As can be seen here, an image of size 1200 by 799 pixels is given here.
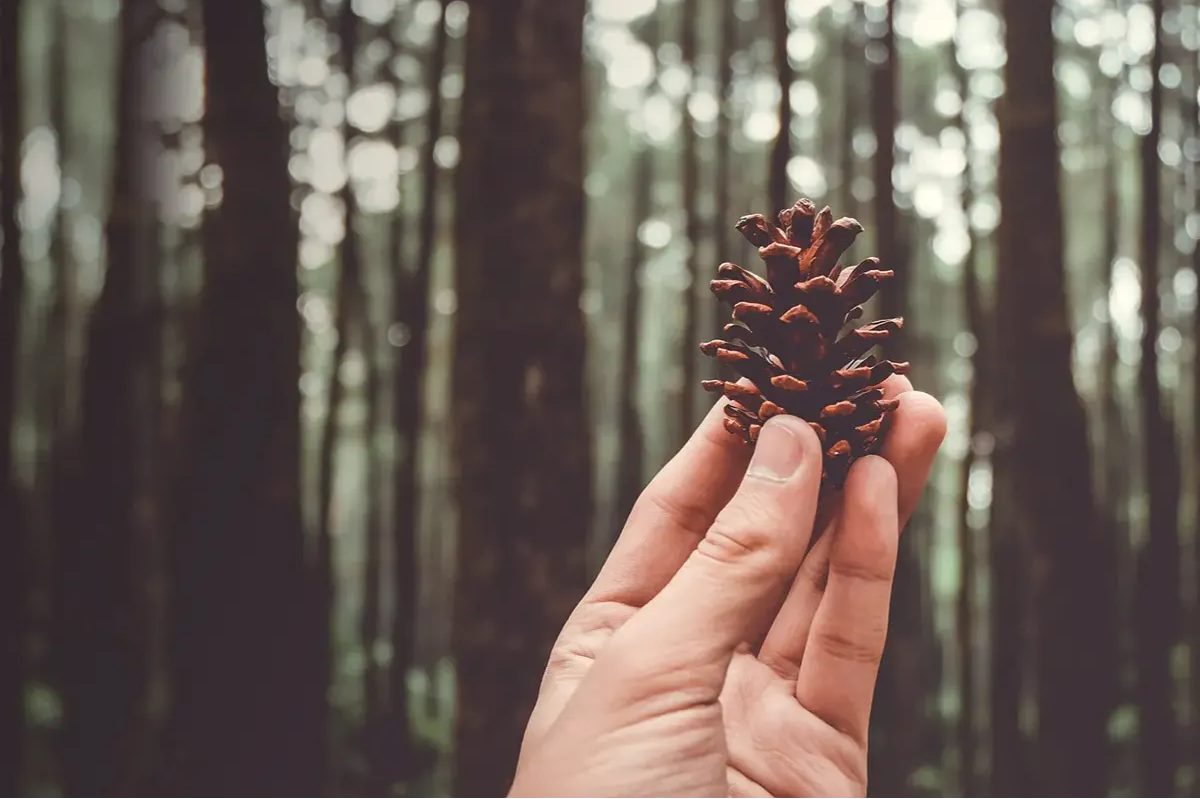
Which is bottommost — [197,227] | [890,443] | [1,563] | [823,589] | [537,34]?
[1,563]

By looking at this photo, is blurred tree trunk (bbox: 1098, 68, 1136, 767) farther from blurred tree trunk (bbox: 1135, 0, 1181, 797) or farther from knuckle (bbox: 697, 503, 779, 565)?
knuckle (bbox: 697, 503, 779, 565)

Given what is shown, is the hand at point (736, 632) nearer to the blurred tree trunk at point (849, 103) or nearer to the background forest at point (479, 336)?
the background forest at point (479, 336)

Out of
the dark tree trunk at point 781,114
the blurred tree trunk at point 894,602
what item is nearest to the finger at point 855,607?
the blurred tree trunk at point 894,602

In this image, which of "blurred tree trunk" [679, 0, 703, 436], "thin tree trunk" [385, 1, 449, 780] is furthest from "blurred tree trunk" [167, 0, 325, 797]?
"blurred tree trunk" [679, 0, 703, 436]

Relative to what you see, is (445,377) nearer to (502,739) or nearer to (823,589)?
(502,739)

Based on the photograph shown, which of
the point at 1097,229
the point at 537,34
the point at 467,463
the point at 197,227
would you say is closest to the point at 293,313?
the point at 197,227

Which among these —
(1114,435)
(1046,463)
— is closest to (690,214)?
(1046,463)

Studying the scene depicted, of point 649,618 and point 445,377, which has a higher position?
point 445,377
